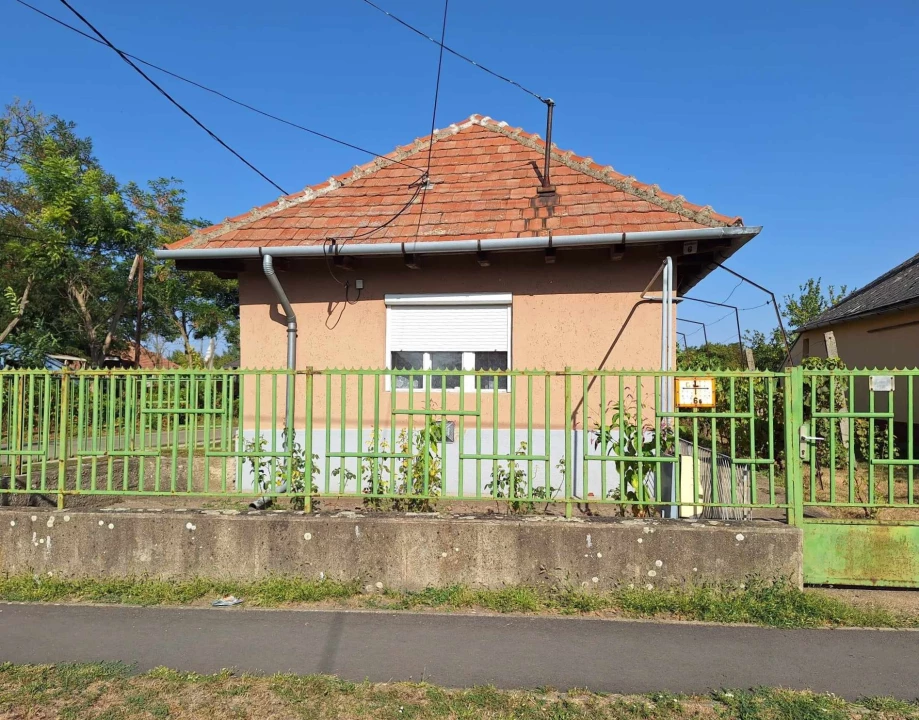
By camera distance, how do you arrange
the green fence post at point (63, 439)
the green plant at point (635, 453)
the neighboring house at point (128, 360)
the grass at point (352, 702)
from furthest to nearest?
1. the neighboring house at point (128, 360)
2. the green fence post at point (63, 439)
3. the green plant at point (635, 453)
4. the grass at point (352, 702)

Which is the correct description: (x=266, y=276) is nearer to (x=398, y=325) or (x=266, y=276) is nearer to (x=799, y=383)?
(x=398, y=325)

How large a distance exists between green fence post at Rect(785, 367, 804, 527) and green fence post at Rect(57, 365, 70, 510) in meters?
5.70

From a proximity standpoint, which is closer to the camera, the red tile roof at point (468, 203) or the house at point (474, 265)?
the house at point (474, 265)

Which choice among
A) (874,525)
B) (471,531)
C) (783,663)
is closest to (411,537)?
(471,531)

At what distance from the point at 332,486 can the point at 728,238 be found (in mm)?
5021

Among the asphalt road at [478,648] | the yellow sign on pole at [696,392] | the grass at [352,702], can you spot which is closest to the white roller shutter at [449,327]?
the yellow sign on pole at [696,392]

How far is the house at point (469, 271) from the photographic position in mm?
6762

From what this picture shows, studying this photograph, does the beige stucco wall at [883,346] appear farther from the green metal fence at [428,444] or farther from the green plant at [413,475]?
the green plant at [413,475]

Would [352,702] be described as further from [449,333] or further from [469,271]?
[469,271]

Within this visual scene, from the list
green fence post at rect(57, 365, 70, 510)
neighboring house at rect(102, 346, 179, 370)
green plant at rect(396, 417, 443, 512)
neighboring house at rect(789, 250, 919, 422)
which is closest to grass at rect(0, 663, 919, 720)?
green plant at rect(396, 417, 443, 512)

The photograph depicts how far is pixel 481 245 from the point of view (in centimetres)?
660

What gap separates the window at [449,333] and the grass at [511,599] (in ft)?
10.1

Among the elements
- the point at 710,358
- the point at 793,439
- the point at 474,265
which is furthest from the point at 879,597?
the point at 710,358

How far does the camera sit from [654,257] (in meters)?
6.87
